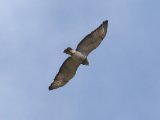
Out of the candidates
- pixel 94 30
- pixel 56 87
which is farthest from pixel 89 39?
pixel 56 87

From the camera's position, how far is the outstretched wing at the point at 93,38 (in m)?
53.3

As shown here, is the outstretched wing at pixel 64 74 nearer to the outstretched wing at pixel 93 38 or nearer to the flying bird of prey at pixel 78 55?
the flying bird of prey at pixel 78 55

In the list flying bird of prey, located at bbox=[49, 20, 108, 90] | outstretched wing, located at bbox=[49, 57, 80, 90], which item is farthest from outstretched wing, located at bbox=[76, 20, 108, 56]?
outstretched wing, located at bbox=[49, 57, 80, 90]

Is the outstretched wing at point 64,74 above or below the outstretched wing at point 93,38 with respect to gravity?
below

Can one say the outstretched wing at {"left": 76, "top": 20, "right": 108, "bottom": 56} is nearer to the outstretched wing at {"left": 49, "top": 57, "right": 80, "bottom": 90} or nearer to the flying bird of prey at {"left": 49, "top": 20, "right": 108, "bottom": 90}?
the flying bird of prey at {"left": 49, "top": 20, "right": 108, "bottom": 90}

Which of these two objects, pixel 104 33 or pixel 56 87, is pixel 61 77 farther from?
pixel 104 33

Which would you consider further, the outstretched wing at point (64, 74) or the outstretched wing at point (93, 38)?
the outstretched wing at point (64, 74)

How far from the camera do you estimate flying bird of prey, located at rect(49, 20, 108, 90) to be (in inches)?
2100

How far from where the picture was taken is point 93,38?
5341 cm

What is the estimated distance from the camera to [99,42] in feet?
177

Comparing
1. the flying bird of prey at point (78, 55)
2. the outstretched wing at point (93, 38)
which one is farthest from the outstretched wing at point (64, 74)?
the outstretched wing at point (93, 38)

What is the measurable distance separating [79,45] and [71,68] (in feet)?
6.46

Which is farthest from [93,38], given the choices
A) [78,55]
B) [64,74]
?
[64,74]

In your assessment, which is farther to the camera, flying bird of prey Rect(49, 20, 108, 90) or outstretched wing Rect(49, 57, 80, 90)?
outstretched wing Rect(49, 57, 80, 90)
